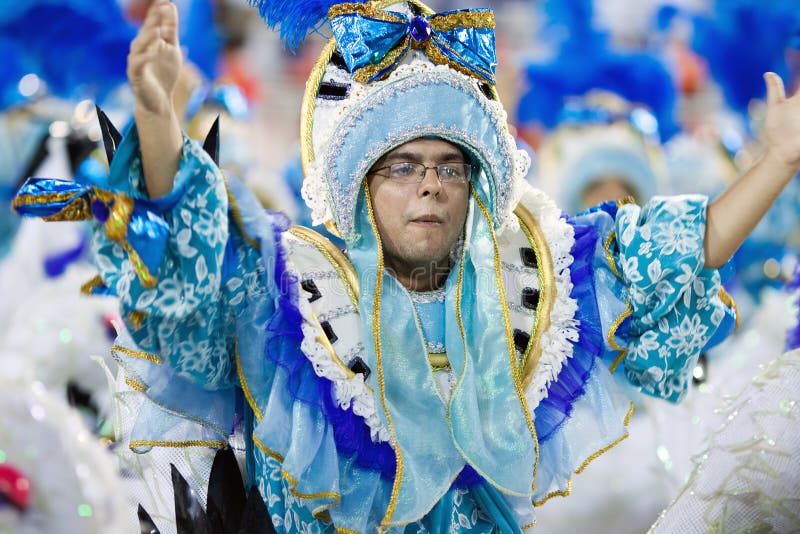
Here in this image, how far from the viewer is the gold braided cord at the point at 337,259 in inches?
117

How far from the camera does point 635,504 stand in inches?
172

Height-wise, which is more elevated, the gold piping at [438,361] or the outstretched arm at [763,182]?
the outstretched arm at [763,182]

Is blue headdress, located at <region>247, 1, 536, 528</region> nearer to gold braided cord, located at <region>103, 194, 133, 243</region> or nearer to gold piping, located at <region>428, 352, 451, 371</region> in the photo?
gold piping, located at <region>428, 352, 451, 371</region>

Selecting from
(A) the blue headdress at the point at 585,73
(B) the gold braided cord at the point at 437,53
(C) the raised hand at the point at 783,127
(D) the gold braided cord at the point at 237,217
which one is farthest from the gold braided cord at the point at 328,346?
(A) the blue headdress at the point at 585,73

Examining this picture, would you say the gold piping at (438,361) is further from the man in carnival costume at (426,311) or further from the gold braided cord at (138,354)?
the gold braided cord at (138,354)

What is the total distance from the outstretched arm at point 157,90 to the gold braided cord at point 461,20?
83cm

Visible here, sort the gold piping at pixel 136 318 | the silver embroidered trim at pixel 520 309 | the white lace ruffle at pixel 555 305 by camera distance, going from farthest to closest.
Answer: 1. the silver embroidered trim at pixel 520 309
2. the white lace ruffle at pixel 555 305
3. the gold piping at pixel 136 318

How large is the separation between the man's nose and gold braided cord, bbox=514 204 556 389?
32 centimetres

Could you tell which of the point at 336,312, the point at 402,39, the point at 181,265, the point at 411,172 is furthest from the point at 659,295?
the point at 181,265

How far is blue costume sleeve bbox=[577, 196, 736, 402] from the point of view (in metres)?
2.85

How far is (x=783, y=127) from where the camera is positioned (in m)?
2.72

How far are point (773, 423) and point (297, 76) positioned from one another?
7934 millimetres

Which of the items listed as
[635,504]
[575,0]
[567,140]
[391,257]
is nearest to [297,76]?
[575,0]

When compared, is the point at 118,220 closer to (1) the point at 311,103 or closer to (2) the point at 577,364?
(1) the point at 311,103
